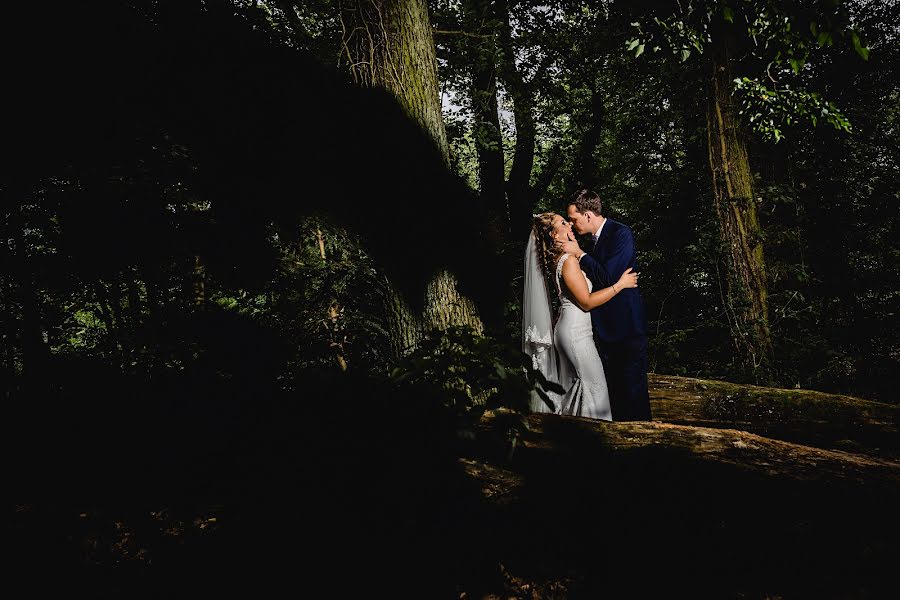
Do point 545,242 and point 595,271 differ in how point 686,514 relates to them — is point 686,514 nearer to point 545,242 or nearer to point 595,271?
point 595,271

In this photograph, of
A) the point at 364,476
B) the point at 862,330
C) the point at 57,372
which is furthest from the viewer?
A: the point at 862,330

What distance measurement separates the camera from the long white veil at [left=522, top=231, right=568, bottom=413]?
4457 mm

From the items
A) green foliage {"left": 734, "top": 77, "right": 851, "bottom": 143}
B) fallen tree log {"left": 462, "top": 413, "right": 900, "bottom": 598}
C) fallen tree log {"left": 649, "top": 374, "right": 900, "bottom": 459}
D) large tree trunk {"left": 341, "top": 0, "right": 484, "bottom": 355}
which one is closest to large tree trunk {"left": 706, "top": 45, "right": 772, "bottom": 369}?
green foliage {"left": 734, "top": 77, "right": 851, "bottom": 143}

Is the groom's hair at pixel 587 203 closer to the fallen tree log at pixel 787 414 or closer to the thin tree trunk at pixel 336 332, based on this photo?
the fallen tree log at pixel 787 414

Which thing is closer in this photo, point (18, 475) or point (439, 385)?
point (439, 385)

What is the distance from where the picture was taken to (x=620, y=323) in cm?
445

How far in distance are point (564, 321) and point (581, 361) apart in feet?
1.38

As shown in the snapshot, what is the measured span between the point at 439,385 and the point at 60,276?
5.75 m

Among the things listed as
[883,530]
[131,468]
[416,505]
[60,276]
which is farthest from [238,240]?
[883,530]

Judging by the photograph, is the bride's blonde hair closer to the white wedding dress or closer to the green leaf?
the white wedding dress

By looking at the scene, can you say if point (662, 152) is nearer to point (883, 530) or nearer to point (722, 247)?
point (722, 247)

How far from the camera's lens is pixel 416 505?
2311mm

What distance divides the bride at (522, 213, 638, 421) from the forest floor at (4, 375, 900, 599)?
5.26 feet

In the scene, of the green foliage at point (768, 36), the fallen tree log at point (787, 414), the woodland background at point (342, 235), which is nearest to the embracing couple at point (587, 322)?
the fallen tree log at point (787, 414)
